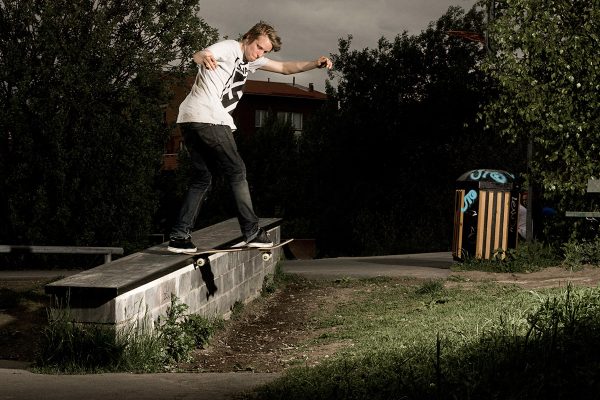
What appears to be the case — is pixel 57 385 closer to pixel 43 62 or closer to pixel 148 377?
pixel 148 377

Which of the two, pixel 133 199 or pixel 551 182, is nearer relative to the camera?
pixel 551 182

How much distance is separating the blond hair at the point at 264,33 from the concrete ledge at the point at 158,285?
212 centimetres

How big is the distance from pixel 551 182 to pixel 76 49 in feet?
32.1

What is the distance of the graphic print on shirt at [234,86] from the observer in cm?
819

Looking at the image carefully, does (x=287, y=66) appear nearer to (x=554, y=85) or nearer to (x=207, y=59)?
(x=207, y=59)

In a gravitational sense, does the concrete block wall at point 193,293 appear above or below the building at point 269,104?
below

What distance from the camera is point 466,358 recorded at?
5.60 meters

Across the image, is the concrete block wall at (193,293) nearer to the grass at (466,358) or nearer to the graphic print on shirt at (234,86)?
the grass at (466,358)

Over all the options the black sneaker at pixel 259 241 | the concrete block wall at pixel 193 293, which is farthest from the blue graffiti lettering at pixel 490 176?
the black sneaker at pixel 259 241

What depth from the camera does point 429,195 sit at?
31.4 metres

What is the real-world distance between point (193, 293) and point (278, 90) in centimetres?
6644

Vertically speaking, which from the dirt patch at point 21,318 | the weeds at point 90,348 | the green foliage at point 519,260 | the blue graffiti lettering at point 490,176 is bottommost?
the dirt patch at point 21,318

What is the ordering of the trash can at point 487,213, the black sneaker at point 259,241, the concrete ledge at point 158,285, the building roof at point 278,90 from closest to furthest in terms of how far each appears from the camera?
the concrete ledge at point 158,285, the black sneaker at point 259,241, the trash can at point 487,213, the building roof at point 278,90

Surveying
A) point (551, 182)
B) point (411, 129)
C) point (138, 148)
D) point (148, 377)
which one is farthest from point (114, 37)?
point (411, 129)
